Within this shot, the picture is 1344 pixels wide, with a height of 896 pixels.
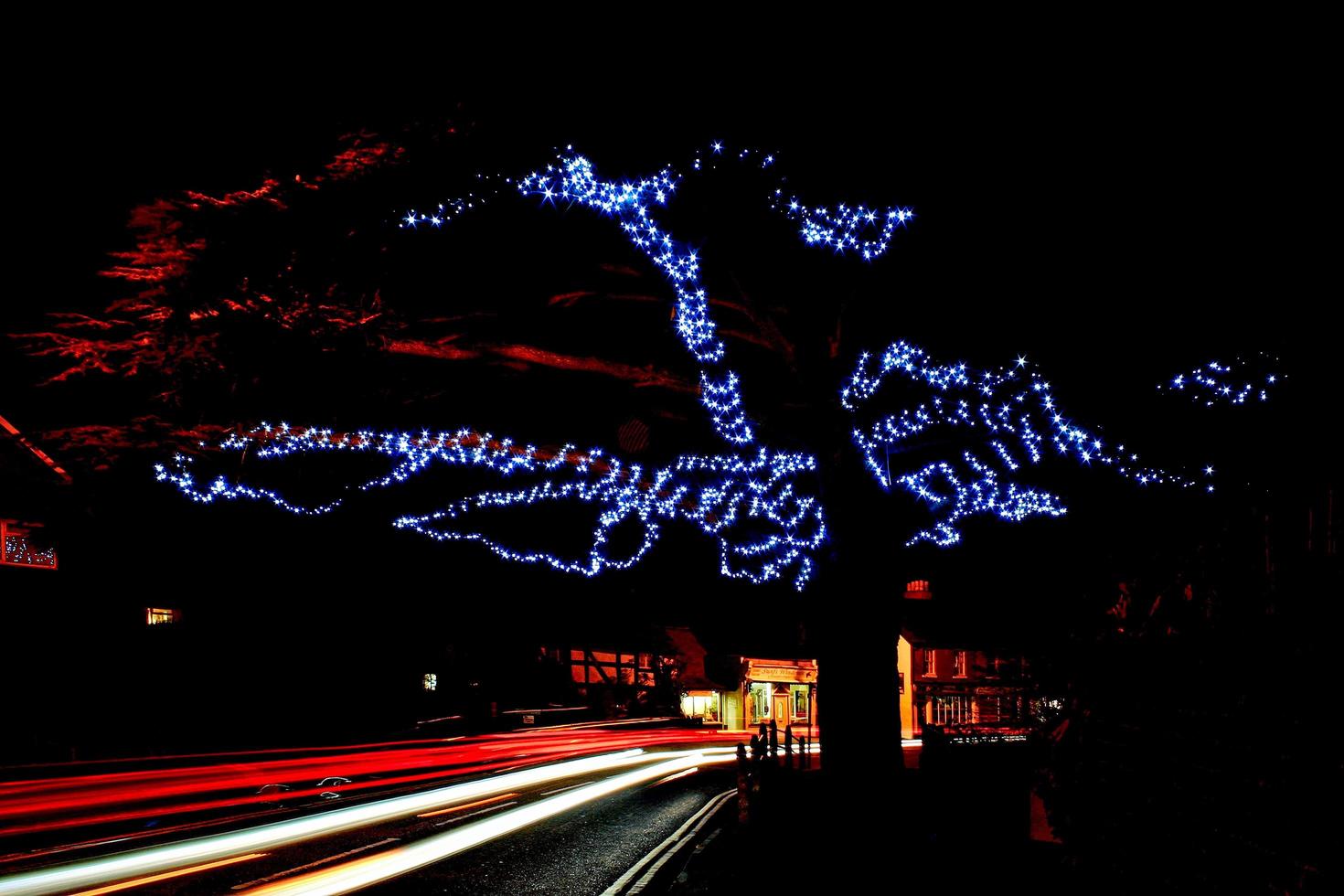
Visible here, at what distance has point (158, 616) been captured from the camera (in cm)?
2269

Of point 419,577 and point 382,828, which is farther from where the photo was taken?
point 419,577

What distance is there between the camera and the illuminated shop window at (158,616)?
872 inches

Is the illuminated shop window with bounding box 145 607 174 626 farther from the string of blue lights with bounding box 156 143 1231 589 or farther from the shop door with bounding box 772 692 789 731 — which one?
the shop door with bounding box 772 692 789 731

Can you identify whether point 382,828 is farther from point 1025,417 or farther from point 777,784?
point 1025,417

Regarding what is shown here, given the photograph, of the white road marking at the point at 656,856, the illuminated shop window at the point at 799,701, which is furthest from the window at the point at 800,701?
the white road marking at the point at 656,856

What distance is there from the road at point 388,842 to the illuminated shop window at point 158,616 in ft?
26.6

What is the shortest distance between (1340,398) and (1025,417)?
28.7ft

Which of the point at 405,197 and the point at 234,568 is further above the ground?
the point at 405,197

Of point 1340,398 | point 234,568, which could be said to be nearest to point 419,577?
point 234,568

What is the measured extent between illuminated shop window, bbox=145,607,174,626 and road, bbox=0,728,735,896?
809 cm

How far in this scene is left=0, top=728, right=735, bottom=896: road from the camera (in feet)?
27.3

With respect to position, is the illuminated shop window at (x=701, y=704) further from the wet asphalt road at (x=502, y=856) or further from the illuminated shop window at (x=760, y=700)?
the wet asphalt road at (x=502, y=856)

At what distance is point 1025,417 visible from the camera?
1150 cm

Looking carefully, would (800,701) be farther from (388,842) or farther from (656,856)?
(388,842)
